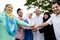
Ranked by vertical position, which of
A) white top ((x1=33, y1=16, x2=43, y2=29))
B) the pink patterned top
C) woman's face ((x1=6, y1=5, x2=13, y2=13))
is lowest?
the pink patterned top

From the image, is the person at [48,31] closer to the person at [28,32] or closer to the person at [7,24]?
the person at [28,32]

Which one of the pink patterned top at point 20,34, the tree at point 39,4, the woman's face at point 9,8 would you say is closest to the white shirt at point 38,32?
the pink patterned top at point 20,34

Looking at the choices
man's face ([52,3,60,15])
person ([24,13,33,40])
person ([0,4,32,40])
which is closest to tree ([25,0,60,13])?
person ([24,13,33,40])

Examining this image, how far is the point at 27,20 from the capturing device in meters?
9.04

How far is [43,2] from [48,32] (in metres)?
9.11

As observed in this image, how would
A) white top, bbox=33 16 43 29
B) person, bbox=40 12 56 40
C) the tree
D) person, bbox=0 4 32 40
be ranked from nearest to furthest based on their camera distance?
person, bbox=0 4 32 40, person, bbox=40 12 56 40, white top, bbox=33 16 43 29, the tree

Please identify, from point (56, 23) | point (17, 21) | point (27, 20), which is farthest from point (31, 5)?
point (56, 23)

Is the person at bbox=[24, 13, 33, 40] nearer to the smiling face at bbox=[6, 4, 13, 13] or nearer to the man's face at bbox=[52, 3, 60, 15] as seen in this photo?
the smiling face at bbox=[6, 4, 13, 13]

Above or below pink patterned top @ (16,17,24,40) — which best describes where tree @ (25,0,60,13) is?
above

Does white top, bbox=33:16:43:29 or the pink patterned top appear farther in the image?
white top, bbox=33:16:43:29

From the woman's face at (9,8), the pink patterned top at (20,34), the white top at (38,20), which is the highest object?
the woman's face at (9,8)

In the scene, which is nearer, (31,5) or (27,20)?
(27,20)

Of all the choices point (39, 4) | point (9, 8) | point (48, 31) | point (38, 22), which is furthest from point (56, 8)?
point (39, 4)

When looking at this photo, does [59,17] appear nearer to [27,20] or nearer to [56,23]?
[56,23]
